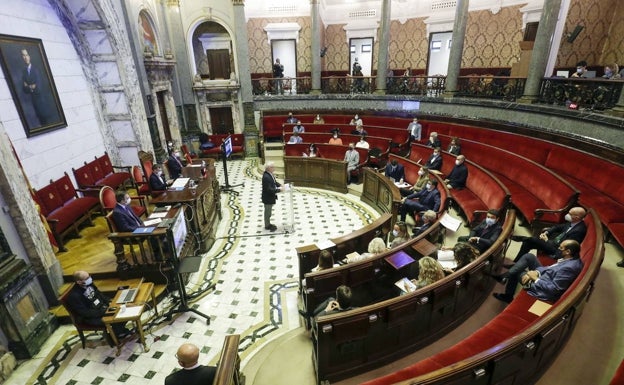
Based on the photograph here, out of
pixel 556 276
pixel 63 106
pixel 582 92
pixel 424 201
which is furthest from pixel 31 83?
pixel 582 92

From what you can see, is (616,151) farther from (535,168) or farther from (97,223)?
(97,223)

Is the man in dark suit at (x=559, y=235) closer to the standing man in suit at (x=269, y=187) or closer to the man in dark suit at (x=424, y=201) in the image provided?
the man in dark suit at (x=424, y=201)

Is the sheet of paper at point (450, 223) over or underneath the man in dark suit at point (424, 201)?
over

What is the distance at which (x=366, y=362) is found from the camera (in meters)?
3.29

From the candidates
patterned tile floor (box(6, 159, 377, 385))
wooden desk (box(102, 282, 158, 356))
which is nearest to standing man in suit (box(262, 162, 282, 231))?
patterned tile floor (box(6, 159, 377, 385))

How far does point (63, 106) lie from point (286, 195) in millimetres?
5245

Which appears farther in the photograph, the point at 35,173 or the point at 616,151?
the point at 35,173

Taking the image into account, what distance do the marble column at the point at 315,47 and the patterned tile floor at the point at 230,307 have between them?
6.35m

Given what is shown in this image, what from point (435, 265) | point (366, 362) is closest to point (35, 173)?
point (366, 362)

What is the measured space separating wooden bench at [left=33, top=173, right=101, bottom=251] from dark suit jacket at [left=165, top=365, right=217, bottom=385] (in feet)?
14.0

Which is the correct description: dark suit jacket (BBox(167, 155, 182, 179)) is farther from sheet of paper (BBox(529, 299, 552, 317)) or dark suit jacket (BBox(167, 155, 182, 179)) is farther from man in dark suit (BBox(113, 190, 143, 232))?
sheet of paper (BBox(529, 299, 552, 317))

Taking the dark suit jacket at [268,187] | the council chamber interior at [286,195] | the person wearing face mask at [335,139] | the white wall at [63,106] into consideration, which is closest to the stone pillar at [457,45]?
the council chamber interior at [286,195]

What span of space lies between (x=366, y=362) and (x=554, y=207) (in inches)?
154

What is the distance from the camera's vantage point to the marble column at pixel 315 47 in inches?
468
